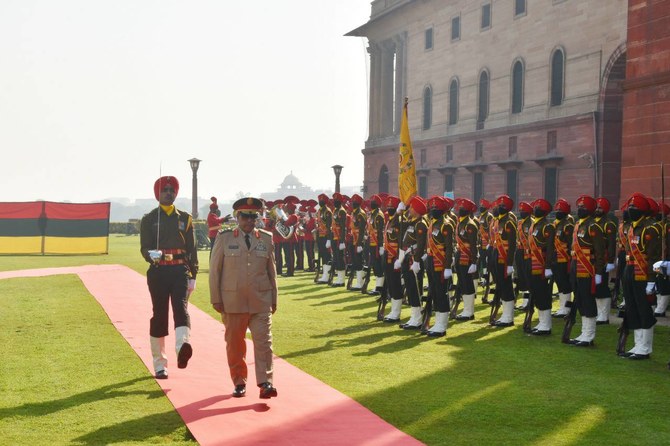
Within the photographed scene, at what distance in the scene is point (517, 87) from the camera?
1622 inches

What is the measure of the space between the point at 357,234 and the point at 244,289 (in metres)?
12.0

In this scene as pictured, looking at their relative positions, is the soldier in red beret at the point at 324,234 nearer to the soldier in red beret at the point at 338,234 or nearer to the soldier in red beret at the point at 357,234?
the soldier in red beret at the point at 338,234

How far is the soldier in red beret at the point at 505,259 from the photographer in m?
14.8

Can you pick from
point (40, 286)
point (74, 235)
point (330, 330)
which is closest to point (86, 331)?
point (330, 330)

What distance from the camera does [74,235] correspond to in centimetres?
3769

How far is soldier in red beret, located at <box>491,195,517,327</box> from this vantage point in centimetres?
1477

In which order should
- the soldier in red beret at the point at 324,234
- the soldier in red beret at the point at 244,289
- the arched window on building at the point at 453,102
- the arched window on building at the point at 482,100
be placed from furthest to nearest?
the arched window on building at the point at 453,102 → the arched window on building at the point at 482,100 → the soldier in red beret at the point at 324,234 → the soldier in red beret at the point at 244,289

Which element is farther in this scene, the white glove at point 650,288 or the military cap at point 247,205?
the white glove at point 650,288

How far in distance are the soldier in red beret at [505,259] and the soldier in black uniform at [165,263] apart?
6564 millimetres

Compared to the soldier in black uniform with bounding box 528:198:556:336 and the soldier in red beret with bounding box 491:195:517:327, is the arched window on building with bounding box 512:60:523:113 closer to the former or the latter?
the soldier in red beret with bounding box 491:195:517:327

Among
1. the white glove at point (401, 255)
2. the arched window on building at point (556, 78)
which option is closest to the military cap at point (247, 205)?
the white glove at point (401, 255)

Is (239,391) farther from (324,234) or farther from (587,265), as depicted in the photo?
(324,234)

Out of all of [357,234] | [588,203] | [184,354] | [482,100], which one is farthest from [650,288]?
[482,100]

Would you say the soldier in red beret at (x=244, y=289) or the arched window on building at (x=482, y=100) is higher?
the arched window on building at (x=482, y=100)
